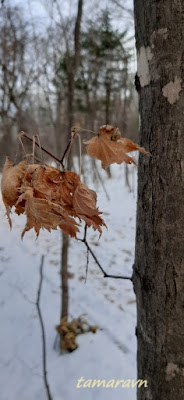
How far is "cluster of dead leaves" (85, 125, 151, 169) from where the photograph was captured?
2.19 ft

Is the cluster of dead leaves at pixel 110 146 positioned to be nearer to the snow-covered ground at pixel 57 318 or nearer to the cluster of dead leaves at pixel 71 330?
the snow-covered ground at pixel 57 318

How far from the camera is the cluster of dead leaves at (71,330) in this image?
2.78 m

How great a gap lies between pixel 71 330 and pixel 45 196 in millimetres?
2678

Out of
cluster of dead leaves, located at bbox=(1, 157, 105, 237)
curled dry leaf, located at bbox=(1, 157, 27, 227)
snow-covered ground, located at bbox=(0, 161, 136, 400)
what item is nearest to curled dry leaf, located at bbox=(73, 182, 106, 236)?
cluster of dead leaves, located at bbox=(1, 157, 105, 237)

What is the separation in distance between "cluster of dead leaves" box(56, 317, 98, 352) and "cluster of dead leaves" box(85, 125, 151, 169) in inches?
103

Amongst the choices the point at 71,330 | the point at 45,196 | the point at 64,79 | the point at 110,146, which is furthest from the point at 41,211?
the point at 64,79

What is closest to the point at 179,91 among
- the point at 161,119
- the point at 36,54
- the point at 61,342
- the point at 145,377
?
the point at 161,119

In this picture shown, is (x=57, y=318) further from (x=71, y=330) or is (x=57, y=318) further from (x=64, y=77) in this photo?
(x=64, y=77)

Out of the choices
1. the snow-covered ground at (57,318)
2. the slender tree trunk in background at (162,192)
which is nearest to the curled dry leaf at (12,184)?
the slender tree trunk in background at (162,192)

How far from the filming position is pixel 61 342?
2809 millimetres

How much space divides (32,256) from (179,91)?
4.32 metres

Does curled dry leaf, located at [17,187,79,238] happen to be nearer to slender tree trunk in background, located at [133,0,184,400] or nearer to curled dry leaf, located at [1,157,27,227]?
curled dry leaf, located at [1,157,27,227]

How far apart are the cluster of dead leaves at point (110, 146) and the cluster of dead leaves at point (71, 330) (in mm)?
2606

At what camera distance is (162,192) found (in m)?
0.74
